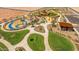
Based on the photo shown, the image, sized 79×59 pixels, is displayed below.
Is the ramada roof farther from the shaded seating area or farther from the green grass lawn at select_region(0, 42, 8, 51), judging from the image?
the green grass lawn at select_region(0, 42, 8, 51)

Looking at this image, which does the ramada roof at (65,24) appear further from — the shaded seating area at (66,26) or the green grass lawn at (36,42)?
the green grass lawn at (36,42)

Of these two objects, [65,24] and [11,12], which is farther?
[11,12]

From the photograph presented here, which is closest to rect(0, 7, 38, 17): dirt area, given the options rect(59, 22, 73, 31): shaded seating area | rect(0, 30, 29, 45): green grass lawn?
rect(0, 30, 29, 45): green grass lawn

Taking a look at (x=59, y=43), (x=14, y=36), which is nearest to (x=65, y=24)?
(x=59, y=43)

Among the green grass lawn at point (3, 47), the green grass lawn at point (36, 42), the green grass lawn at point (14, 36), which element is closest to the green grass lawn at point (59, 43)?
the green grass lawn at point (36, 42)

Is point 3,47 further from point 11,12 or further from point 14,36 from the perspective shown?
point 11,12

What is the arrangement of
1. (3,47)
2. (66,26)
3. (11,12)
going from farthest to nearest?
1. (11,12)
2. (66,26)
3. (3,47)
